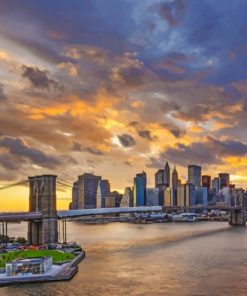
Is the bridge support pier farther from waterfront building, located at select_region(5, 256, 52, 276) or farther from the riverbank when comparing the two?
waterfront building, located at select_region(5, 256, 52, 276)

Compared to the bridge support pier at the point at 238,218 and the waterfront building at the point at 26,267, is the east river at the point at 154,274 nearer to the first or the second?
the waterfront building at the point at 26,267

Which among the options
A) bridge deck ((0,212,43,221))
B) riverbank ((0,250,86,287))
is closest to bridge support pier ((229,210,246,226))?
bridge deck ((0,212,43,221))

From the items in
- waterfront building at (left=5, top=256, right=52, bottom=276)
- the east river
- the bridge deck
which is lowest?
the east river

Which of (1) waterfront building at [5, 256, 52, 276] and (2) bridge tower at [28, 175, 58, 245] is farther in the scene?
(2) bridge tower at [28, 175, 58, 245]

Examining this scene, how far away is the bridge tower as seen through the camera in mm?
60125

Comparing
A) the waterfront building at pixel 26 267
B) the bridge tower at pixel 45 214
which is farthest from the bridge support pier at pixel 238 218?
the waterfront building at pixel 26 267

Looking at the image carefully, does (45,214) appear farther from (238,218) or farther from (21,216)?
(238,218)

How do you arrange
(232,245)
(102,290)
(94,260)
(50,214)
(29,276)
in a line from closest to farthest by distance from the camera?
(102,290) → (29,276) → (94,260) → (50,214) → (232,245)

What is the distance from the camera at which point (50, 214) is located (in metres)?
61.0

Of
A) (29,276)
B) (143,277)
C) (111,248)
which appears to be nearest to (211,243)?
(111,248)

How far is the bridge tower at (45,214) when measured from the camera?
6012 cm

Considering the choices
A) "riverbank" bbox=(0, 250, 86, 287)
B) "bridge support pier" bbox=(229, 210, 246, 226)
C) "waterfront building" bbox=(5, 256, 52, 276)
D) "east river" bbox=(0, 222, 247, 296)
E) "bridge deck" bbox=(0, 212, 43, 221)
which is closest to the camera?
"east river" bbox=(0, 222, 247, 296)

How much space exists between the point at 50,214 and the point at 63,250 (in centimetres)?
742

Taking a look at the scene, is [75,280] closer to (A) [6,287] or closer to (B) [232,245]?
(A) [6,287]
